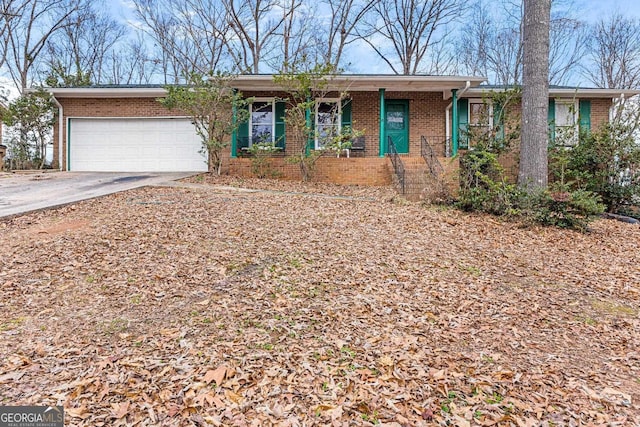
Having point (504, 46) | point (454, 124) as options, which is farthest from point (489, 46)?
point (454, 124)

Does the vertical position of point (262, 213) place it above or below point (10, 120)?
below

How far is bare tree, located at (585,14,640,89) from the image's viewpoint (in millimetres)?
19203

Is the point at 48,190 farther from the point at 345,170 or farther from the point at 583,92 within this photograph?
the point at 583,92

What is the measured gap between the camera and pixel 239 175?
1139 cm

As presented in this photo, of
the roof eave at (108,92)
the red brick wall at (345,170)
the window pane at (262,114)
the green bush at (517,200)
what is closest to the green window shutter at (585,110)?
the red brick wall at (345,170)

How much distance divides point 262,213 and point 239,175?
5.33m

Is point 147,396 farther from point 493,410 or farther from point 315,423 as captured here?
point 493,410

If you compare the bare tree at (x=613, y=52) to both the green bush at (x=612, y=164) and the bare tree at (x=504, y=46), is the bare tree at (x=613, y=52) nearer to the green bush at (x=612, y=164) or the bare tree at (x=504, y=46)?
the bare tree at (x=504, y=46)

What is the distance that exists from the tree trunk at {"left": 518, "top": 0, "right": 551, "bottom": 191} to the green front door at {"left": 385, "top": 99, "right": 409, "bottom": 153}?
5.73 metres

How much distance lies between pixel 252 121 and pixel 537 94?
27.5 ft

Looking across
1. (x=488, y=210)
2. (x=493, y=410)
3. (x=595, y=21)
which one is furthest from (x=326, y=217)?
(x=595, y=21)

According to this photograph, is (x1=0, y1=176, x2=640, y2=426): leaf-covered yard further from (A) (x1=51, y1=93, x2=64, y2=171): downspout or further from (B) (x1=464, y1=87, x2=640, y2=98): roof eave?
(A) (x1=51, y1=93, x2=64, y2=171): downspout

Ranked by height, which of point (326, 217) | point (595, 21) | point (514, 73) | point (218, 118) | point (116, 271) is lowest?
point (116, 271)

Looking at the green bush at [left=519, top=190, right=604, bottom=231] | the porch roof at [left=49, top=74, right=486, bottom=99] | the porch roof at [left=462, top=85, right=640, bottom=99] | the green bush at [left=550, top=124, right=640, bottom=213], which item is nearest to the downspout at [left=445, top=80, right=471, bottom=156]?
the porch roof at [left=49, top=74, right=486, bottom=99]
